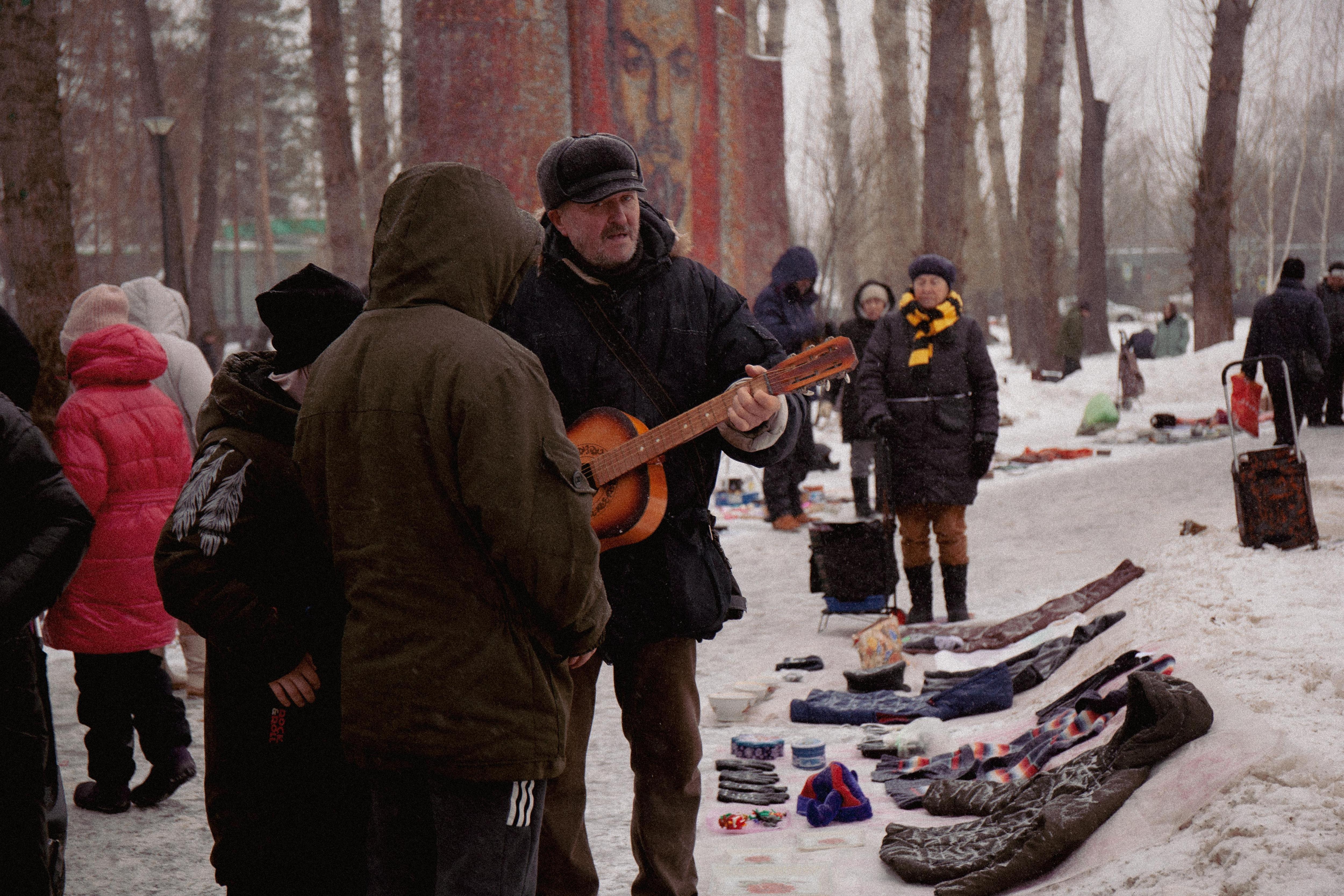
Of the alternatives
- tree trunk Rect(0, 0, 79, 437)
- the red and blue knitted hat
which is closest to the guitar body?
the red and blue knitted hat

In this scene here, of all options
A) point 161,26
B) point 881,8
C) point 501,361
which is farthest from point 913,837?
point 161,26

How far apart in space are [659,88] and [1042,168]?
12642 millimetres

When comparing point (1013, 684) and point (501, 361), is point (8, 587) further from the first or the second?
point (1013, 684)

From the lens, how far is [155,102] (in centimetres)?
2745

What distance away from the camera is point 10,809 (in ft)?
11.1

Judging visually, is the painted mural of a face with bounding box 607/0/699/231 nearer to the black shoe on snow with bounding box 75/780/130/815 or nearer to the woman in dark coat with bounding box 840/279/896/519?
the woman in dark coat with bounding box 840/279/896/519

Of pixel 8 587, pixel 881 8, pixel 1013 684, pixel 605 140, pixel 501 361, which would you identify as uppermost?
pixel 881 8

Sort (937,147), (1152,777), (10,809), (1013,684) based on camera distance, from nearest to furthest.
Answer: (10,809) → (1152,777) → (1013,684) → (937,147)

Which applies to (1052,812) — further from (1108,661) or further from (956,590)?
(956,590)

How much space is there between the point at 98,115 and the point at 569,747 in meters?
30.0

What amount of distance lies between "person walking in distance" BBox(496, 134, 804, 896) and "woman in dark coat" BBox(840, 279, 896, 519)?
6.79 meters

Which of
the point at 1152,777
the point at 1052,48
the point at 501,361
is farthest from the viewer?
the point at 1052,48

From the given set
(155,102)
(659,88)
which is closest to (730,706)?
(659,88)

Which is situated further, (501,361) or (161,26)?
(161,26)
